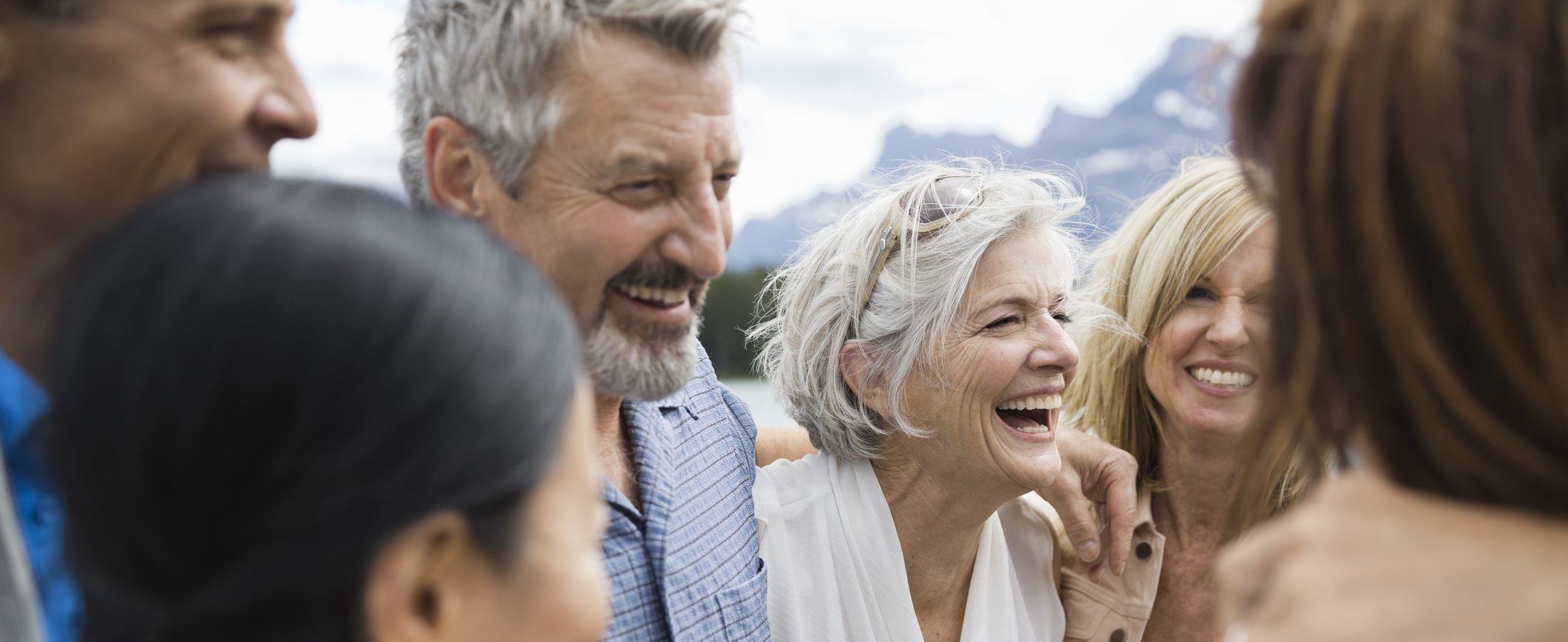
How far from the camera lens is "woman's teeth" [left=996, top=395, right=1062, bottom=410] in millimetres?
3068

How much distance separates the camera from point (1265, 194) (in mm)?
1117

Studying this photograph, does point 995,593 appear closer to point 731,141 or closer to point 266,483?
point 731,141

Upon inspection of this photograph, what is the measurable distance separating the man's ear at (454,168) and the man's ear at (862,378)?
4.33 feet

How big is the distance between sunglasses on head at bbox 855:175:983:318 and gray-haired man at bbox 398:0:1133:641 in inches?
34.9

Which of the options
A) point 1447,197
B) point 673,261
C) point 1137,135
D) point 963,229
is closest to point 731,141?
point 673,261

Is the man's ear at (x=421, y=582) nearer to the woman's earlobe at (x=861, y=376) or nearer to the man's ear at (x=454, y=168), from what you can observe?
the man's ear at (x=454, y=168)

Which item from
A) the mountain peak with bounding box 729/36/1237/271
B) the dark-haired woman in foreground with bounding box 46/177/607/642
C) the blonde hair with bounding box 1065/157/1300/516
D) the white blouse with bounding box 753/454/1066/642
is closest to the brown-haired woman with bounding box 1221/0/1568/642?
the mountain peak with bounding box 729/36/1237/271

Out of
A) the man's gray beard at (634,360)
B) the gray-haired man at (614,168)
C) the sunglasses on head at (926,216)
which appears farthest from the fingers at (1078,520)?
the man's gray beard at (634,360)

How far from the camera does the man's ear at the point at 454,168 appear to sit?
2.04 m

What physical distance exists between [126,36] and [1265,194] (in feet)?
3.99

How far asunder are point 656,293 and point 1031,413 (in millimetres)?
1429

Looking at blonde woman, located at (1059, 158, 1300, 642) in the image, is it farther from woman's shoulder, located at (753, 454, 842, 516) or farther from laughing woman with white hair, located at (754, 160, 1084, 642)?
woman's shoulder, located at (753, 454, 842, 516)

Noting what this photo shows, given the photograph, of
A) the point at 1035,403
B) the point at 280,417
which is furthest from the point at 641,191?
the point at 1035,403

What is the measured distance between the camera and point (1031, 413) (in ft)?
10.4
